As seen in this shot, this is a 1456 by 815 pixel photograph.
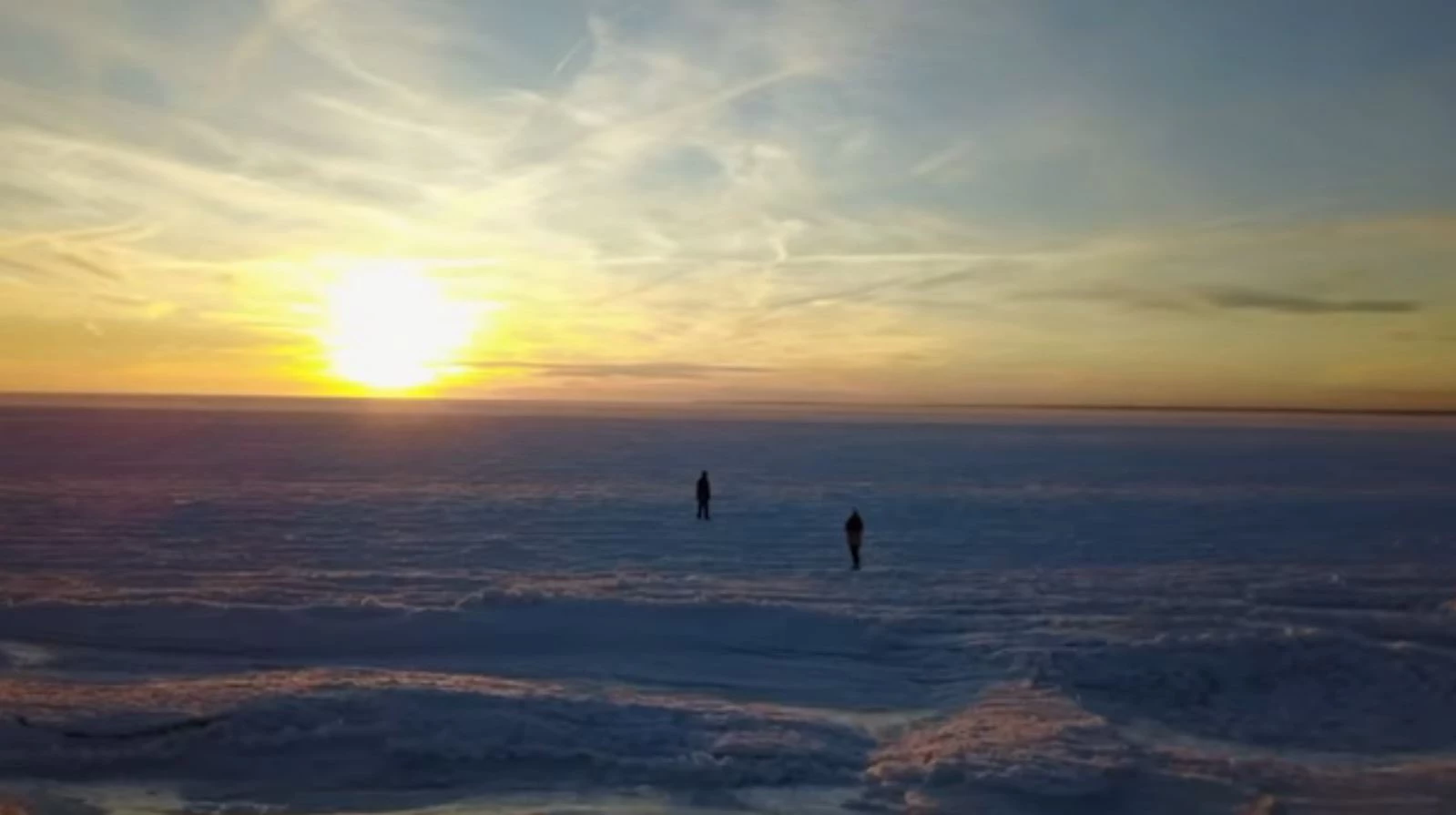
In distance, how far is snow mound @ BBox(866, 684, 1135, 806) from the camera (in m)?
8.55

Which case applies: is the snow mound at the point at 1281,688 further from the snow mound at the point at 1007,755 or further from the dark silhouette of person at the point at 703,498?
the dark silhouette of person at the point at 703,498

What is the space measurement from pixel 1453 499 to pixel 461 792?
92.1 feet

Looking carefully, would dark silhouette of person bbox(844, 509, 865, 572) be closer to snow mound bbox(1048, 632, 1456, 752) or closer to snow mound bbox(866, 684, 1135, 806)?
snow mound bbox(1048, 632, 1456, 752)

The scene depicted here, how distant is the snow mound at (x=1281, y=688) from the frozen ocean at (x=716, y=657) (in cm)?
4

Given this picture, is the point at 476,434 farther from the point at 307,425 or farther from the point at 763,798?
the point at 763,798

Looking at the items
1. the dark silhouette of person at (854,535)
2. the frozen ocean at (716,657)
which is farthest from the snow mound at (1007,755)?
the dark silhouette of person at (854,535)

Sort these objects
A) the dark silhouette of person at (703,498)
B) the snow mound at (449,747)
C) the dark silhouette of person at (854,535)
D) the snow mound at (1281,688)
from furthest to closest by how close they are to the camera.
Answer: the dark silhouette of person at (703,498) → the dark silhouette of person at (854,535) → the snow mound at (1281,688) → the snow mound at (449,747)

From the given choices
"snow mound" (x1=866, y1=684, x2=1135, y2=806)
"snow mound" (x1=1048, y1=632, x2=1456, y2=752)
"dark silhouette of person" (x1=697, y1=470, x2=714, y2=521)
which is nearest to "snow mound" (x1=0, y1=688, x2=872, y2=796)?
"snow mound" (x1=866, y1=684, x2=1135, y2=806)

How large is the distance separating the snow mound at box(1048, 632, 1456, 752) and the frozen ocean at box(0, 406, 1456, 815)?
0.04m

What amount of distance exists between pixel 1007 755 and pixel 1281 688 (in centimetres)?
384

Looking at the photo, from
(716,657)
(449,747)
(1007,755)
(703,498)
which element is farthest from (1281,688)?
(703,498)

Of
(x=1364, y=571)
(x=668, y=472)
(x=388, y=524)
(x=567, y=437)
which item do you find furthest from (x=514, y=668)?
(x=567, y=437)

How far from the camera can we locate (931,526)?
910 inches

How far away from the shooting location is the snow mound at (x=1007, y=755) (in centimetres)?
855
